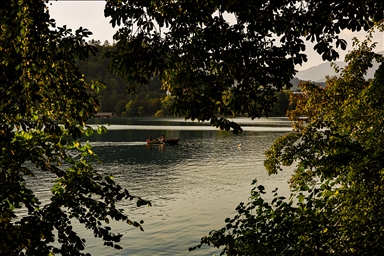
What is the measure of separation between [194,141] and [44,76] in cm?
10014

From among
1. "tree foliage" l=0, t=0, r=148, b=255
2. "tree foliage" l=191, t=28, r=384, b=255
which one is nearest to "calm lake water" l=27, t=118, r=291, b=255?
"tree foliage" l=191, t=28, r=384, b=255

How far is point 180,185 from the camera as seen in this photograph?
52969 mm

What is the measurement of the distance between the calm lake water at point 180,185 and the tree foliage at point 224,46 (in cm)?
2132

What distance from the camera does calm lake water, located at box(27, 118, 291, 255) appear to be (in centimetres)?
3136

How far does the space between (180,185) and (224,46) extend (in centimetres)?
4605

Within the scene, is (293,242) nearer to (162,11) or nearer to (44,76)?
(162,11)

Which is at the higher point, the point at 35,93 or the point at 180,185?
the point at 35,93

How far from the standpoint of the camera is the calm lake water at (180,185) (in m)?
31.4

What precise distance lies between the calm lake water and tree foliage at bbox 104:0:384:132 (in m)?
21.3

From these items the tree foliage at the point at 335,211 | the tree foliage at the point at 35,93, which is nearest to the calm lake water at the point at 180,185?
the tree foliage at the point at 335,211

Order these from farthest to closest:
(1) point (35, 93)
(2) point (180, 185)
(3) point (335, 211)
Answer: (2) point (180, 185) < (3) point (335, 211) < (1) point (35, 93)

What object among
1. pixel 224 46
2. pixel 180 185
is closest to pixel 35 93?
pixel 224 46

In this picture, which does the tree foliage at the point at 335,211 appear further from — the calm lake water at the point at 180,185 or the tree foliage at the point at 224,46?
the calm lake water at the point at 180,185

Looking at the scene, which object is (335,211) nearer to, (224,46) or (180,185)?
(224,46)
